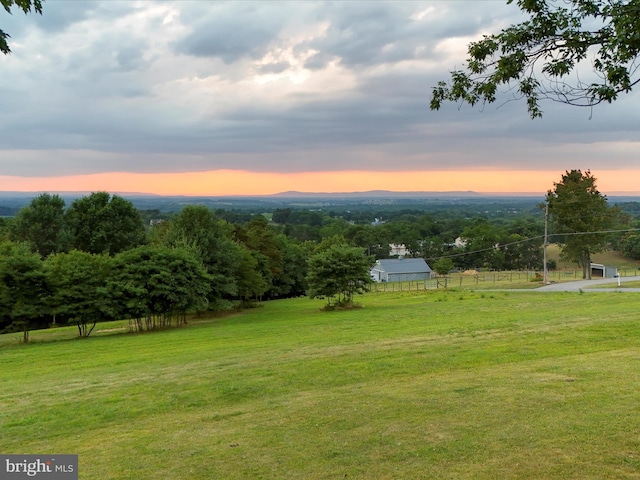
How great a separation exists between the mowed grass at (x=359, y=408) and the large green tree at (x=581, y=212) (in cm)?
3727

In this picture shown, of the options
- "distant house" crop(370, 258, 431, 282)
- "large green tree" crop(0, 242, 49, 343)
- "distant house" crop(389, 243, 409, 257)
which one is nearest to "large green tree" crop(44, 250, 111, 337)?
"large green tree" crop(0, 242, 49, 343)

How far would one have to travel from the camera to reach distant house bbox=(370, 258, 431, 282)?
81.9 metres

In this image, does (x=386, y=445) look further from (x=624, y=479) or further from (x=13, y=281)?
(x=13, y=281)

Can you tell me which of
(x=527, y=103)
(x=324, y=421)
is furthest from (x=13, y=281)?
(x=527, y=103)

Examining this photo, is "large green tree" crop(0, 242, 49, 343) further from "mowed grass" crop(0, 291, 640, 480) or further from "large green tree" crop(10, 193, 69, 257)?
"large green tree" crop(10, 193, 69, 257)

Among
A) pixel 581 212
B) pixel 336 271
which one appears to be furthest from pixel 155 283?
pixel 581 212

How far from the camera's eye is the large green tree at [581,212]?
49.9 metres

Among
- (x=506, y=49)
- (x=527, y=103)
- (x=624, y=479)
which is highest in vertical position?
(x=506, y=49)

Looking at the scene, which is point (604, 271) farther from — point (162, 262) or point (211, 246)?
point (162, 262)

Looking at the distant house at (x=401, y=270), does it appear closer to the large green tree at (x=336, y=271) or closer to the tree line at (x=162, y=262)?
the tree line at (x=162, y=262)

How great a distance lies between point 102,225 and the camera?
53.3m

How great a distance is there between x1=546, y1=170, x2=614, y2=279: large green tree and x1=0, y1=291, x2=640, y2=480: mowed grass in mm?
37265

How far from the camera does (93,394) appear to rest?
443 inches

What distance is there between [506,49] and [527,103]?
1.21 metres
